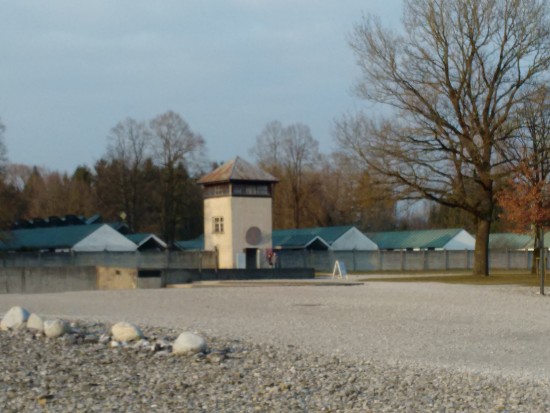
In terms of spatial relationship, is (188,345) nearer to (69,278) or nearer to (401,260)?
(69,278)

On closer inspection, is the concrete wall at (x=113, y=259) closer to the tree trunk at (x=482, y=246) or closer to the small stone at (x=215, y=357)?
the tree trunk at (x=482, y=246)

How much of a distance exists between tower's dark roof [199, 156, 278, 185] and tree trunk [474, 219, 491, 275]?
17.6 metres

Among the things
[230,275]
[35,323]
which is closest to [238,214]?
[230,275]

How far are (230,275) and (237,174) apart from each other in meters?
15.5

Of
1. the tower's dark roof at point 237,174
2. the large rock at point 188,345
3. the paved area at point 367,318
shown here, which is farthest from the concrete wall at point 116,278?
the large rock at point 188,345

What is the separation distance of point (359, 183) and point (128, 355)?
31293 millimetres

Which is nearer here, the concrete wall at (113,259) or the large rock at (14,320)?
the large rock at (14,320)

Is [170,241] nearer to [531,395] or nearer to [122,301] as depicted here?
[122,301]

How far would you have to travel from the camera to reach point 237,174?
5984cm

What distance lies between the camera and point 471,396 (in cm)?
1228

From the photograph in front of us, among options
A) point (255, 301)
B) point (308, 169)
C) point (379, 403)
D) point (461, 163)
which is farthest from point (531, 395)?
point (308, 169)

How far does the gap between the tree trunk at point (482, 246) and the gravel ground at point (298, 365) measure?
20835 mm

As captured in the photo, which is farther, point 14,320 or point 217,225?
point 217,225

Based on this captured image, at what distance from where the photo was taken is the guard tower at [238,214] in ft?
194
